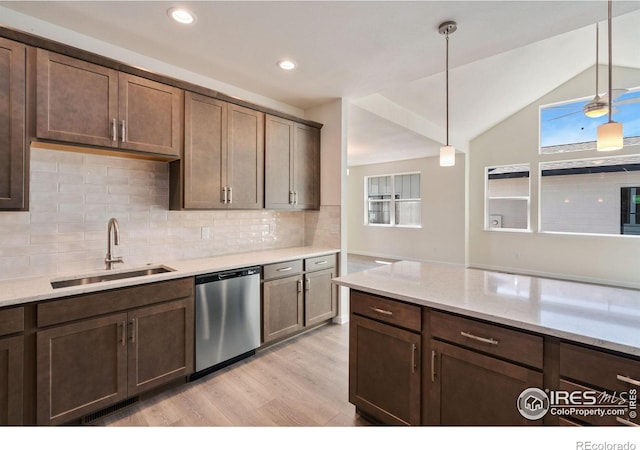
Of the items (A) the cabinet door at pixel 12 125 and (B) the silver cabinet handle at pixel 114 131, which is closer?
(A) the cabinet door at pixel 12 125

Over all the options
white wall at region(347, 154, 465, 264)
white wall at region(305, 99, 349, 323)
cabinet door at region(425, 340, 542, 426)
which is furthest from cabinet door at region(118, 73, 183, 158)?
white wall at region(347, 154, 465, 264)

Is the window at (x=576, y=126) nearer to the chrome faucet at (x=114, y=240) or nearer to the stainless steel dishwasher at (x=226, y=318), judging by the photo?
the stainless steel dishwasher at (x=226, y=318)

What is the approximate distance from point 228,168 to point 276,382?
76.6 inches

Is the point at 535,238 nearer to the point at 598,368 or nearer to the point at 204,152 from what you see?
the point at 598,368

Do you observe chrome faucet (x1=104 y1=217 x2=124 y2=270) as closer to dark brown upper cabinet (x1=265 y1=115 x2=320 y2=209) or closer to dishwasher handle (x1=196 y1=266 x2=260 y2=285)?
dishwasher handle (x1=196 y1=266 x2=260 y2=285)

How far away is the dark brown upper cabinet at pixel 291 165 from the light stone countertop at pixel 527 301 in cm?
163

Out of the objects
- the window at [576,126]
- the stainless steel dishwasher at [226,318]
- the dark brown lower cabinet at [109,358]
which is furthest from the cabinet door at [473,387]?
the window at [576,126]

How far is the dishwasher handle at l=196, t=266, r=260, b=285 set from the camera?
241 cm

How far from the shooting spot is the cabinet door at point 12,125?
175 centimetres

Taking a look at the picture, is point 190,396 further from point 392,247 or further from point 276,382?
point 392,247

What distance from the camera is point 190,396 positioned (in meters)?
2.25
